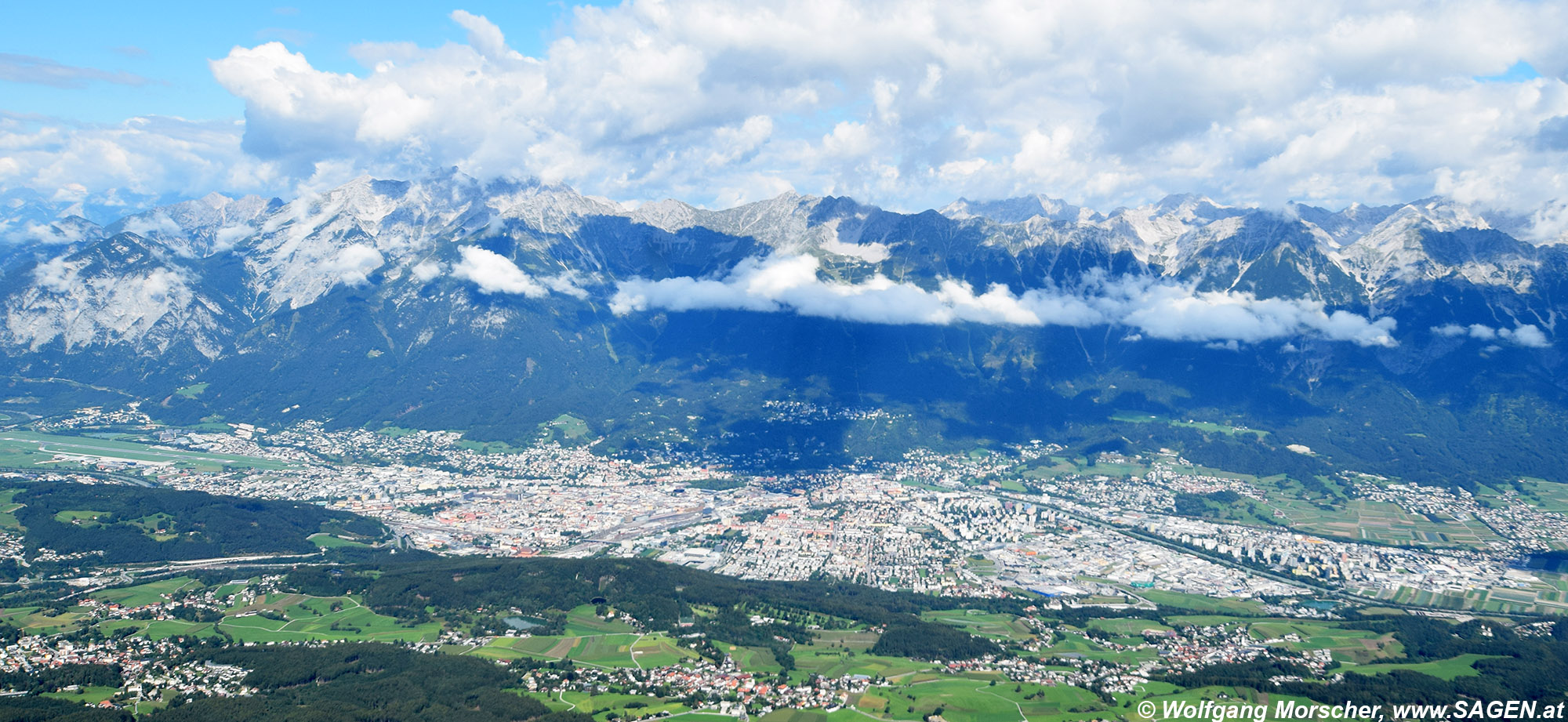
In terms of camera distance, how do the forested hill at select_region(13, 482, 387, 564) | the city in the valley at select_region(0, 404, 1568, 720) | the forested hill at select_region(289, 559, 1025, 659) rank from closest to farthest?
the city in the valley at select_region(0, 404, 1568, 720), the forested hill at select_region(289, 559, 1025, 659), the forested hill at select_region(13, 482, 387, 564)

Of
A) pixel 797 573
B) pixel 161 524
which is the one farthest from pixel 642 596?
pixel 161 524

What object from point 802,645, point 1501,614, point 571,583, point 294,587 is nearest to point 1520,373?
point 1501,614

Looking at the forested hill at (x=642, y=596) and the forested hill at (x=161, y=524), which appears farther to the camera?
the forested hill at (x=161, y=524)

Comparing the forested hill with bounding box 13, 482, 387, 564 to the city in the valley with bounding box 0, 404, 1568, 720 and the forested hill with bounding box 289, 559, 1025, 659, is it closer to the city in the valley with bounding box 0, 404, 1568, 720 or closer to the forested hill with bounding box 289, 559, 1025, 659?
the city in the valley with bounding box 0, 404, 1568, 720

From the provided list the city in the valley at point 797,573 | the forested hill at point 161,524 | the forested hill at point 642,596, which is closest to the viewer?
the city in the valley at point 797,573

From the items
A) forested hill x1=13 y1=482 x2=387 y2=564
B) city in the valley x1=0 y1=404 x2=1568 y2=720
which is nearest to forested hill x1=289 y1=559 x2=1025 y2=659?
city in the valley x1=0 y1=404 x2=1568 y2=720

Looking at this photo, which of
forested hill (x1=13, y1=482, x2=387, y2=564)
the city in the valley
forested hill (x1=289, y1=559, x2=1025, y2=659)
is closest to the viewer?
the city in the valley

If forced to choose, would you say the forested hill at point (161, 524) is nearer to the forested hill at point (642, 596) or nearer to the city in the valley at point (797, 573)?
the city in the valley at point (797, 573)

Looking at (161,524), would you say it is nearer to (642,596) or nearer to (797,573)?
(642,596)

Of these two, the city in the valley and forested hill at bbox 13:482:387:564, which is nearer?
the city in the valley

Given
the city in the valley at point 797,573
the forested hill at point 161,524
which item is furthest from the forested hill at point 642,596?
the forested hill at point 161,524

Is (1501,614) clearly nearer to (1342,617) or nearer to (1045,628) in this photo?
(1342,617)
